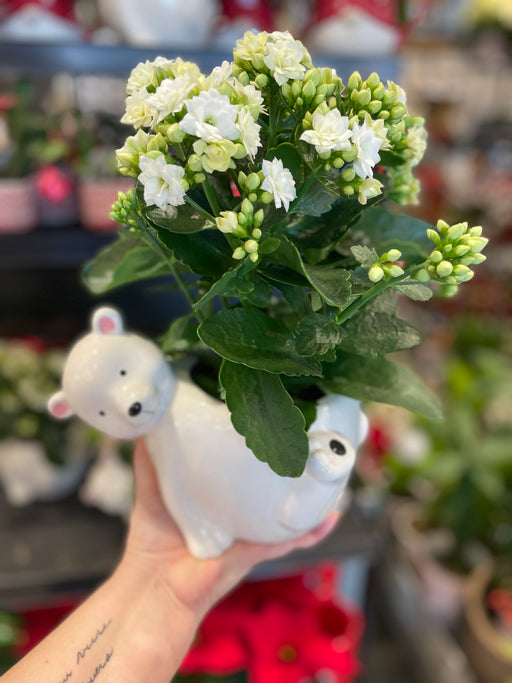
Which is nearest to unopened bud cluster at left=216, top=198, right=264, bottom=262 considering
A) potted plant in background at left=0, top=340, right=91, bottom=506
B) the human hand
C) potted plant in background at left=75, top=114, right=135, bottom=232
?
the human hand

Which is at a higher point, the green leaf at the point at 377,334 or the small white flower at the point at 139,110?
the small white flower at the point at 139,110

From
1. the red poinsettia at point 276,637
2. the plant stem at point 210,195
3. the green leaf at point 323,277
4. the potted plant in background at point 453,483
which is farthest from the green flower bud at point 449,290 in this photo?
the potted plant in background at point 453,483

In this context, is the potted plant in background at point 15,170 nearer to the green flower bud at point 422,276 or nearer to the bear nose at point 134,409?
the bear nose at point 134,409

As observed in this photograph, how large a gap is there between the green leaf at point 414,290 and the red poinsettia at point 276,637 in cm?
84

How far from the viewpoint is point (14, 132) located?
1054 mm

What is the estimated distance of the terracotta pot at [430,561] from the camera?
1.49 metres

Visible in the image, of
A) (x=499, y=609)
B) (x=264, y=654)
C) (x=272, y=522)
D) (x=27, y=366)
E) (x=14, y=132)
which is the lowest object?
(x=499, y=609)

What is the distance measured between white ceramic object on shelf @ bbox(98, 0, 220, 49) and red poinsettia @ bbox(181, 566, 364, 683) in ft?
3.47

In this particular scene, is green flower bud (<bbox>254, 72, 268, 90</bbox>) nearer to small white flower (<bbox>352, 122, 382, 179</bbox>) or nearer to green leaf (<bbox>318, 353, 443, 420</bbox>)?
small white flower (<bbox>352, 122, 382, 179</bbox>)

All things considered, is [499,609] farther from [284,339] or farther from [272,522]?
[284,339]

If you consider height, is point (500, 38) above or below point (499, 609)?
above

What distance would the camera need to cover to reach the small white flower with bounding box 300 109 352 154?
0.42 meters

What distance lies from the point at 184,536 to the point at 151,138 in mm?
458

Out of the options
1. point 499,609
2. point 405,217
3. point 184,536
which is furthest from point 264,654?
point 405,217
